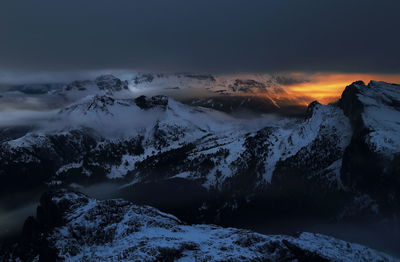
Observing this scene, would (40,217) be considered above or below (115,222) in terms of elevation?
below

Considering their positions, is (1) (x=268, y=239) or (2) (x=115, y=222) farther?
(2) (x=115, y=222)

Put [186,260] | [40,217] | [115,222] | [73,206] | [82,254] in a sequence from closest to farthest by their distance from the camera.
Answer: [186,260] → [82,254] → [115,222] → [73,206] → [40,217]

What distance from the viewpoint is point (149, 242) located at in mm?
114500

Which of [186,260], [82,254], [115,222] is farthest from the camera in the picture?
[115,222]

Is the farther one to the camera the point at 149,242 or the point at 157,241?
the point at 157,241

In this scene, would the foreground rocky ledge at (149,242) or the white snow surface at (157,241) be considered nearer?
the white snow surface at (157,241)

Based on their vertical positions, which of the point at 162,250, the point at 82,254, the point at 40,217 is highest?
the point at 162,250

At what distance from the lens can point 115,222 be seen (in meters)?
131

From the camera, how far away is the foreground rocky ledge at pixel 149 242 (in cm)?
10938

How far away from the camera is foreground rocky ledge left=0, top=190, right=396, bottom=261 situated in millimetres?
109375

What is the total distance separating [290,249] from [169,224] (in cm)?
5230

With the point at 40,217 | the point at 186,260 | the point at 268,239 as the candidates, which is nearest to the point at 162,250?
the point at 186,260

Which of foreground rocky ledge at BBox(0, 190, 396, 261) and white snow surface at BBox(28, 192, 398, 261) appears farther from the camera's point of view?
foreground rocky ledge at BBox(0, 190, 396, 261)

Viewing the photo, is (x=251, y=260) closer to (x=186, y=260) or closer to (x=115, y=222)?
(x=186, y=260)
